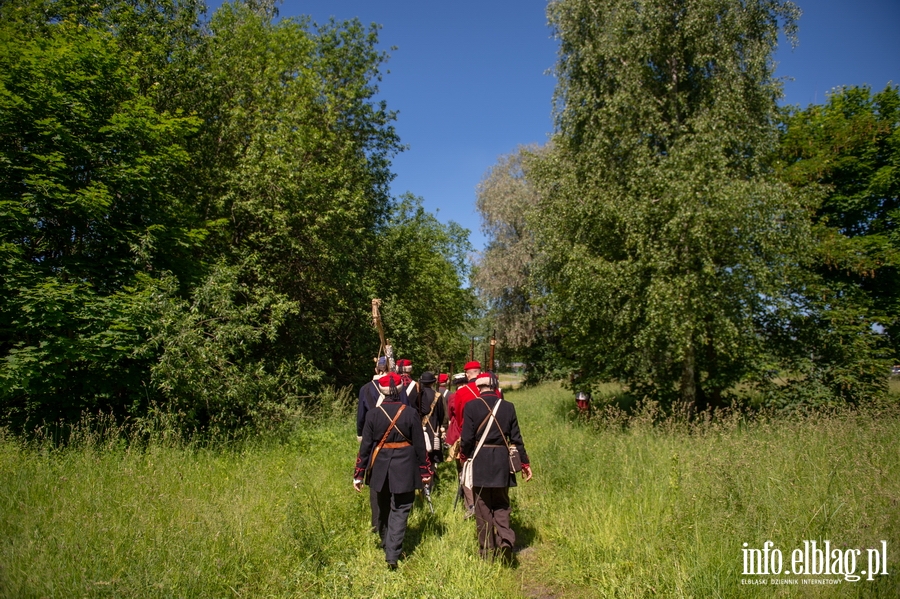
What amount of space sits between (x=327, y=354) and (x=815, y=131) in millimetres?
14944

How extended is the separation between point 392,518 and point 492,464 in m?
1.14

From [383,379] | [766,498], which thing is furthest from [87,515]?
[766,498]

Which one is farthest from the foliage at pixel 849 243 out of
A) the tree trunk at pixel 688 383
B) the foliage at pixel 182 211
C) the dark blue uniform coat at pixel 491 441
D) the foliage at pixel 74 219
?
the foliage at pixel 74 219

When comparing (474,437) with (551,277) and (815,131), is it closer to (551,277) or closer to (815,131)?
(551,277)

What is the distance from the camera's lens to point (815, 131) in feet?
44.0

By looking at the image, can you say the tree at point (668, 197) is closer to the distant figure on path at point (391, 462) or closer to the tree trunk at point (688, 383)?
the tree trunk at point (688, 383)

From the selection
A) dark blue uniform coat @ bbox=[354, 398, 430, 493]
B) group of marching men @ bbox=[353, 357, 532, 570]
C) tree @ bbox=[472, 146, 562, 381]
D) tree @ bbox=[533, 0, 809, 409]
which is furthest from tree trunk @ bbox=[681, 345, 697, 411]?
tree @ bbox=[472, 146, 562, 381]

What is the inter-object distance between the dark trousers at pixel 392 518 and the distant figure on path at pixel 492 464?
2.41ft

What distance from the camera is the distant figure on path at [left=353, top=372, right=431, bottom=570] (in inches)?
200

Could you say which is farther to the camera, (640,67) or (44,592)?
(640,67)

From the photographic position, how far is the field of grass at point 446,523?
3.97 meters

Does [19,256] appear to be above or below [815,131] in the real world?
below

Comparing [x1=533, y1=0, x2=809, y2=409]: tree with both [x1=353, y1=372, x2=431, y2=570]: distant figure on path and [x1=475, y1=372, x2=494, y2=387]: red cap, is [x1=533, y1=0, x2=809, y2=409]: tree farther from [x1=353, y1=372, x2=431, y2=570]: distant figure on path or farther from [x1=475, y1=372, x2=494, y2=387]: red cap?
[x1=353, y1=372, x2=431, y2=570]: distant figure on path

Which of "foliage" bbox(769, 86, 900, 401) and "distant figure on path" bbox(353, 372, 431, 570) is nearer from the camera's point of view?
"distant figure on path" bbox(353, 372, 431, 570)
